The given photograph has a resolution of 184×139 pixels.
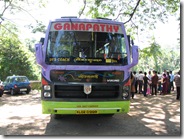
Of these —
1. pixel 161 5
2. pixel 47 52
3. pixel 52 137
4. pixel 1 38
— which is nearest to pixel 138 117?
pixel 52 137

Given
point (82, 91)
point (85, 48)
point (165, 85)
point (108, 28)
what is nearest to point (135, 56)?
point (108, 28)

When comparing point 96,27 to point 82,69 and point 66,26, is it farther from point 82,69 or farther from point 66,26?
point 82,69

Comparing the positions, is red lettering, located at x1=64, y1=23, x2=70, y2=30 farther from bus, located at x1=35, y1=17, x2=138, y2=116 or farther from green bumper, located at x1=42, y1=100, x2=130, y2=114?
green bumper, located at x1=42, y1=100, x2=130, y2=114

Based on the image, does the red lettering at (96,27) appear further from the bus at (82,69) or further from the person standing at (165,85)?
the person standing at (165,85)

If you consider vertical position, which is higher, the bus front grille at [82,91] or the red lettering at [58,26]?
the red lettering at [58,26]

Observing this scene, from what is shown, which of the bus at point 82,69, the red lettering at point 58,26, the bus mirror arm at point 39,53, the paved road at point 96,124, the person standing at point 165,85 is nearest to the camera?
the bus mirror arm at point 39,53

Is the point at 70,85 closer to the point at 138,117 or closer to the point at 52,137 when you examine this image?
the point at 52,137

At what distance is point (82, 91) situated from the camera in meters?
6.03

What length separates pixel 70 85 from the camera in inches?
235

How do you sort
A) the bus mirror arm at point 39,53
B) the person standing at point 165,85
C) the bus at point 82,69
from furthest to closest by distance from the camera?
the person standing at point 165,85 → the bus at point 82,69 → the bus mirror arm at point 39,53

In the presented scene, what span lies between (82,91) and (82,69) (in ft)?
1.82

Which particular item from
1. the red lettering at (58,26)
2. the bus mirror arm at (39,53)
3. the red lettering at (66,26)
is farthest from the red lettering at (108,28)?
the bus mirror arm at (39,53)

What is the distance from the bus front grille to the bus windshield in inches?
23.5

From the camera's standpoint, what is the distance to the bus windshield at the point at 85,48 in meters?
6.03
